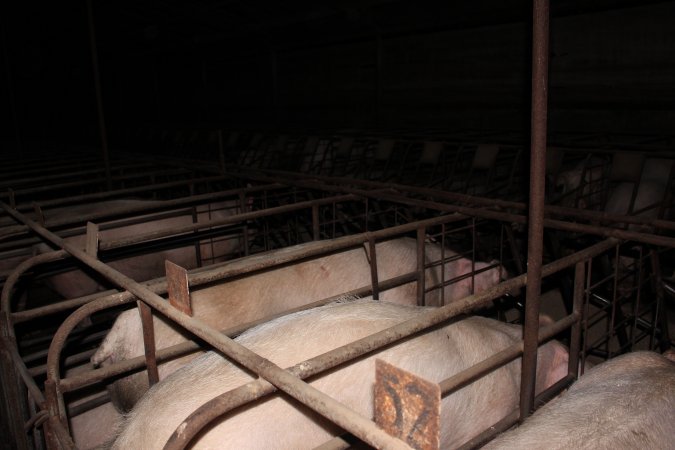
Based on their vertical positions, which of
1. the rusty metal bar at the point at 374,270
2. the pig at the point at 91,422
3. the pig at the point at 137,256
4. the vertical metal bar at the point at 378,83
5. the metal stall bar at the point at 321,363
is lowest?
the pig at the point at 91,422

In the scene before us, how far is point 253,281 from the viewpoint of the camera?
291 cm

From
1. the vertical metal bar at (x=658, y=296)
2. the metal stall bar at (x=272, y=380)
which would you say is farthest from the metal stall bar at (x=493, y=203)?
the metal stall bar at (x=272, y=380)

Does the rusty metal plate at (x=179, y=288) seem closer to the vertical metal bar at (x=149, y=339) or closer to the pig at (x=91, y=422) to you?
the vertical metal bar at (x=149, y=339)

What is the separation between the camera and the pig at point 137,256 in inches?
175

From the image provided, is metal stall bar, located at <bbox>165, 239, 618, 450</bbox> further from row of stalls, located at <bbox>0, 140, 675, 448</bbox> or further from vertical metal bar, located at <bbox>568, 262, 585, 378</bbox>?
vertical metal bar, located at <bbox>568, 262, 585, 378</bbox>

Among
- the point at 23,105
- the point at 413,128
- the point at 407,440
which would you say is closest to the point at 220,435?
the point at 407,440

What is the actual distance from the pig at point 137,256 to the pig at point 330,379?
236 centimetres

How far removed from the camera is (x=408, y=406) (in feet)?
3.04

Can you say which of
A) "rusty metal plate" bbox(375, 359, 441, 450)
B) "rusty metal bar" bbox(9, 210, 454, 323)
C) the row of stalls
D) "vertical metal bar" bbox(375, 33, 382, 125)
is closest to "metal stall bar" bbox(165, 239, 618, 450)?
the row of stalls

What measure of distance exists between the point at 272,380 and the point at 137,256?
3.75 m

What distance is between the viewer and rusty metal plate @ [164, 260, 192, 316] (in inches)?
63.6

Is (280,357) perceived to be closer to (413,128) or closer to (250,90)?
(413,128)

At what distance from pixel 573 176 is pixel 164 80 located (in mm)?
12884

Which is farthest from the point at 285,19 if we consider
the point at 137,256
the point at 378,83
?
the point at 137,256
